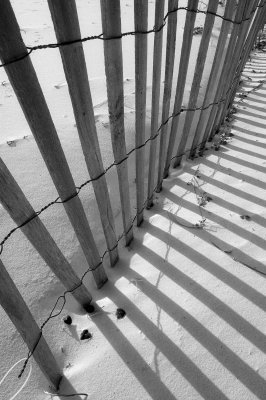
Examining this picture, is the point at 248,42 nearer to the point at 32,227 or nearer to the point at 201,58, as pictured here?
the point at 201,58

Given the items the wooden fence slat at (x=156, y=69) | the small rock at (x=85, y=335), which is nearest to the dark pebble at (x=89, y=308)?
the small rock at (x=85, y=335)

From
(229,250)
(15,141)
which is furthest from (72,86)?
(15,141)

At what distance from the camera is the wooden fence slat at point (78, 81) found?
878 millimetres

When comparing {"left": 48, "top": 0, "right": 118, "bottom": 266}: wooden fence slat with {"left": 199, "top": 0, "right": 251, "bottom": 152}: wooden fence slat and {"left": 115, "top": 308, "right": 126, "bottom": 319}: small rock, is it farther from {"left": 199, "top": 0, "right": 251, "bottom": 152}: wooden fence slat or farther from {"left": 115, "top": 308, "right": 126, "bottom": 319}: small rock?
{"left": 199, "top": 0, "right": 251, "bottom": 152}: wooden fence slat

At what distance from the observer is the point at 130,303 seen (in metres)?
1.75

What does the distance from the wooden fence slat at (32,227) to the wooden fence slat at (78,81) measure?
0.34m

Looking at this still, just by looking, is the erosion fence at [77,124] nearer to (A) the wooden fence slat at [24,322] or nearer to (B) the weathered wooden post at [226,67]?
(A) the wooden fence slat at [24,322]

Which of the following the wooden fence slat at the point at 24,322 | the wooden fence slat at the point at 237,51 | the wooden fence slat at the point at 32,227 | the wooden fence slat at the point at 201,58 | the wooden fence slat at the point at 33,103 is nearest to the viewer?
the wooden fence slat at the point at 33,103

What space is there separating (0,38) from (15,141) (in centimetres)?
212

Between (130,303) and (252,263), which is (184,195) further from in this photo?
(130,303)

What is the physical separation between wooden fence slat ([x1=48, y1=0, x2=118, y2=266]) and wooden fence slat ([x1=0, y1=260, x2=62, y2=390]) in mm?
572

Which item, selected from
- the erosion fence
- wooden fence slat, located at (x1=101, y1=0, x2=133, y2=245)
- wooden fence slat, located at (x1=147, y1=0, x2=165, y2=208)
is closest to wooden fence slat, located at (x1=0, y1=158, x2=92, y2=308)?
the erosion fence

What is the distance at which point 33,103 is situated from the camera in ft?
3.00

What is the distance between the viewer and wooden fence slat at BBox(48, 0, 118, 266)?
0.88 meters
